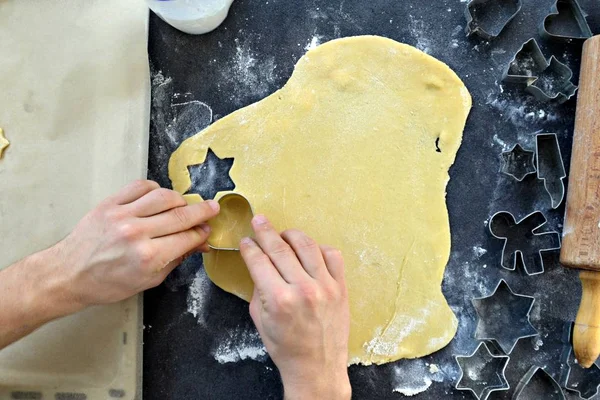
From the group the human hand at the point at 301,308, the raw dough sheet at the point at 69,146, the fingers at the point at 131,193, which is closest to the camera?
the human hand at the point at 301,308

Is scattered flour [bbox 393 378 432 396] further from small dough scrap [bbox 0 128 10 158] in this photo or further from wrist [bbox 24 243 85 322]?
small dough scrap [bbox 0 128 10 158]

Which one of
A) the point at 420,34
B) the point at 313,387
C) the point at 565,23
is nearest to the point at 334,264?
the point at 313,387

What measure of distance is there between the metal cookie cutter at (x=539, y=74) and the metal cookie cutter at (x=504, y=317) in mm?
560

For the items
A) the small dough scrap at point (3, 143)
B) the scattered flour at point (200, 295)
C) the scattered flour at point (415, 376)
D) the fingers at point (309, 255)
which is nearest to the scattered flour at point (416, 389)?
the scattered flour at point (415, 376)

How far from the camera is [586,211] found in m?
1.33

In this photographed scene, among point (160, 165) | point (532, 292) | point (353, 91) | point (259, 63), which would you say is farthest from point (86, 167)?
point (532, 292)

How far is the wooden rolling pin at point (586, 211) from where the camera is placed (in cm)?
132

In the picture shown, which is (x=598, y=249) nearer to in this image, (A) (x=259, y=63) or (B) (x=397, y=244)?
(B) (x=397, y=244)

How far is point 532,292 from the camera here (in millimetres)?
1478

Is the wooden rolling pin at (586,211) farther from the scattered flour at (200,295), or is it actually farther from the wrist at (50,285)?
the wrist at (50,285)

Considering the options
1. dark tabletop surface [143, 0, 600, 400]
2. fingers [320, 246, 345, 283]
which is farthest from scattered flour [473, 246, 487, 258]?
fingers [320, 246, 345, 283]

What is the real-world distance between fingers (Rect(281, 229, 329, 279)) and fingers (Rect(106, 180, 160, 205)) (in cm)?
39

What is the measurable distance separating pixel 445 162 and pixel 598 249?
43 cm

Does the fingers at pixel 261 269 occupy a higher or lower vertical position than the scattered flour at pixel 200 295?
higher
